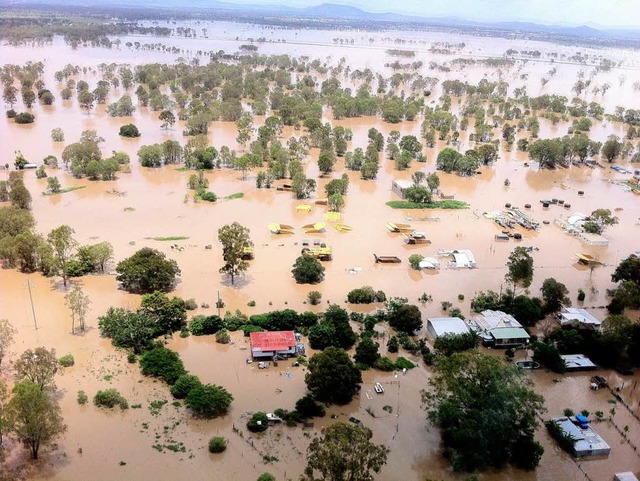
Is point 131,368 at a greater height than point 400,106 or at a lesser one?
lesser

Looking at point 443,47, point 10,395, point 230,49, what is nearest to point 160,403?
point 10,395

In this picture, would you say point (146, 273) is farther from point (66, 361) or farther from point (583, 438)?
point (583, 438)

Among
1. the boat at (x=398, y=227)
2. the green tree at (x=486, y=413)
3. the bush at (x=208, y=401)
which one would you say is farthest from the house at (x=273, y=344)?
the boat at (x=398, y=227)

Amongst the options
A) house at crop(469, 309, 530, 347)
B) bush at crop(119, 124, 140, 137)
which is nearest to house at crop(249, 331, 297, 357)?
house at crop(469, 309, 530, 347)

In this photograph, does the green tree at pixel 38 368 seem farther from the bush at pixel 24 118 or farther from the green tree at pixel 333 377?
the bush at pixel 24 118

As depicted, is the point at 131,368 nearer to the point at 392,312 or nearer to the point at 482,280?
the point at 392,312
